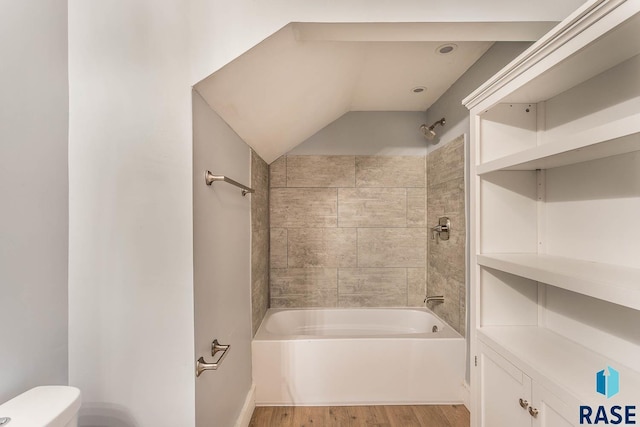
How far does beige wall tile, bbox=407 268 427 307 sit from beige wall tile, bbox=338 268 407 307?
0.04m

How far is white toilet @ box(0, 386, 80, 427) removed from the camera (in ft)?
2.58

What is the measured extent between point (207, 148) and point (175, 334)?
80 cm

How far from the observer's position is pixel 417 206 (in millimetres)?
2908

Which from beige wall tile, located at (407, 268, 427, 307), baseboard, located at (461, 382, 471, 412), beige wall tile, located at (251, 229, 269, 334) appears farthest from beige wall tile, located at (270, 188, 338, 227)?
baseboard, located at (461, 382, 471, 412)

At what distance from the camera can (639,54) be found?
0.90 m

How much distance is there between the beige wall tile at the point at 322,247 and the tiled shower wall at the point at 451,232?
778 millimetres

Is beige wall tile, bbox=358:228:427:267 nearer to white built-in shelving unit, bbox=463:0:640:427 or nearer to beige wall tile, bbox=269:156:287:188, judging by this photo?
beige wall tile, bbox=269:156:287:188

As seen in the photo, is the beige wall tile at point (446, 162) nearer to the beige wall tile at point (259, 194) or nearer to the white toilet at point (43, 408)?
the beige wall tile at point (259, 194)

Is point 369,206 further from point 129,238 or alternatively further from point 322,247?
point 129,238

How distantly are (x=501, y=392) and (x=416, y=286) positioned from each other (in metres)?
1.75

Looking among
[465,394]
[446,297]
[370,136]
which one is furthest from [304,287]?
[370,136]

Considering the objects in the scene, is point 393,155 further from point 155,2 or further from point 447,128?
point 155,2

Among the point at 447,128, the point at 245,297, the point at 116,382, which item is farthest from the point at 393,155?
the point at 116,382

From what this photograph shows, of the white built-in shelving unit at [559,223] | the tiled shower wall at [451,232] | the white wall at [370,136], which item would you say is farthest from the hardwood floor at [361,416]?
the white wall at [370,136]
